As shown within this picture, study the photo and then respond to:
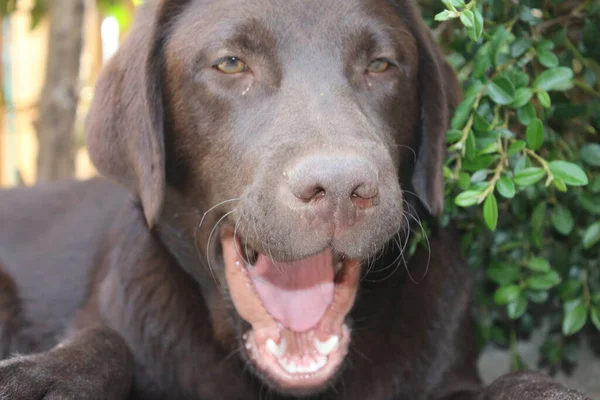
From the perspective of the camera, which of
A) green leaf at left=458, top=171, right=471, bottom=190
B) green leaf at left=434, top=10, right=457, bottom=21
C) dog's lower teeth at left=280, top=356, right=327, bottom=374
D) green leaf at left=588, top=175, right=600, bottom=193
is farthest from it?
green leaf at left=588, top=175, right=600, bottom=193

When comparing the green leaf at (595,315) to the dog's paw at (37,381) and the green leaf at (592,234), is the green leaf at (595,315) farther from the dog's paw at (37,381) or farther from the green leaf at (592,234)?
the dog's paw at (37,381)

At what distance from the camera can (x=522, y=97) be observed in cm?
264

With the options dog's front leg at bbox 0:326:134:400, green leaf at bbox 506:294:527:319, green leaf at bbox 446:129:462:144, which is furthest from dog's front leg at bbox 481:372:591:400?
dog's front leg at bbox 0:326:134:400

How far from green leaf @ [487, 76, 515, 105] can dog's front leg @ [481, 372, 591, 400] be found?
836 millimetres

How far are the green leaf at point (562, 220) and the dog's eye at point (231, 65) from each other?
1.17 metres

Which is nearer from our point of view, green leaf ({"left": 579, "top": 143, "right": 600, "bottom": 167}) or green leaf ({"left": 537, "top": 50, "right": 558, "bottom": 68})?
green leaf ({"left": 537, "top": 50, "right": 558, "bottom": 68})

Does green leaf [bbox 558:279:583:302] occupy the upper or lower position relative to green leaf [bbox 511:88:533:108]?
lower

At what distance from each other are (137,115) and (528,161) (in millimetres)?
1216

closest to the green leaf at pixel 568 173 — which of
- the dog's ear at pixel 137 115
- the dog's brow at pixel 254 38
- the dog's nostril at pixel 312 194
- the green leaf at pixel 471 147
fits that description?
the green leaf at pixel 471 147

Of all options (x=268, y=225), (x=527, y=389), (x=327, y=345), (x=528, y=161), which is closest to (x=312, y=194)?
(x=268, y=225)

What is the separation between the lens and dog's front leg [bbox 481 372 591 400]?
2.45 meters

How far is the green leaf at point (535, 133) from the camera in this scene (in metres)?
2.59

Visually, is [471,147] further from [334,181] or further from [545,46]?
[334,181]

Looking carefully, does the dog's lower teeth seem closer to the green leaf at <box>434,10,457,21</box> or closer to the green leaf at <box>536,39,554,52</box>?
the green leaf at <box>434,10,457,21</box>
